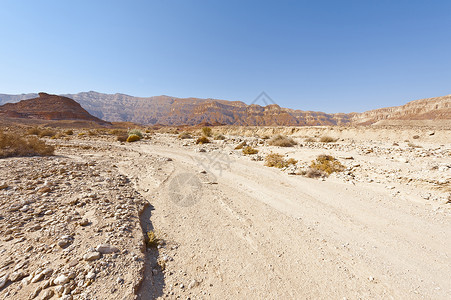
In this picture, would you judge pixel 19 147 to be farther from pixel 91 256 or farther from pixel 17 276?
pixel 91 256

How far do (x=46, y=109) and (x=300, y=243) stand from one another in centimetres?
10499

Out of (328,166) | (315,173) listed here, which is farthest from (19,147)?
(328,166)

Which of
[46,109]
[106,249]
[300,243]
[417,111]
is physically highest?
[417,111]

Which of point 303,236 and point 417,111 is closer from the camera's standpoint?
point 303,236

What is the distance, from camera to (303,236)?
12.2 ft

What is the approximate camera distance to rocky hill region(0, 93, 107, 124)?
6744cm

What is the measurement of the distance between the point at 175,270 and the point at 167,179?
475 centimetres

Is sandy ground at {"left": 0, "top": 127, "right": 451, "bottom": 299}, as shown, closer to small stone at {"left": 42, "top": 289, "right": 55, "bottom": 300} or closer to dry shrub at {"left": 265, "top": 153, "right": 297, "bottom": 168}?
small stone at {"left": 42, "top": 289, "right": 55, "bottom": 300}

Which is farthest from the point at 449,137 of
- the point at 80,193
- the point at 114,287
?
the point at 80,193

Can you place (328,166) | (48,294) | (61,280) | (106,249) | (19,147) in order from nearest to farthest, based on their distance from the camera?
(48,294)
(61,280)
(106,249)
(328,166)
(19,147)

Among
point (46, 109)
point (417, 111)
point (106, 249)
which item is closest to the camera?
point (106, 249)

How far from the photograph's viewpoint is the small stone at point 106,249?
2.71 metres

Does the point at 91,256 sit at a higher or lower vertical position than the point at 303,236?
higher

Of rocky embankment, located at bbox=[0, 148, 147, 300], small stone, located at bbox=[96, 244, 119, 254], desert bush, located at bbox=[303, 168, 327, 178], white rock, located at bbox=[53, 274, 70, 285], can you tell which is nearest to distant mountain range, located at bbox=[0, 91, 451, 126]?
desert bush, located at bbox=[303, 168, 327, 178]
